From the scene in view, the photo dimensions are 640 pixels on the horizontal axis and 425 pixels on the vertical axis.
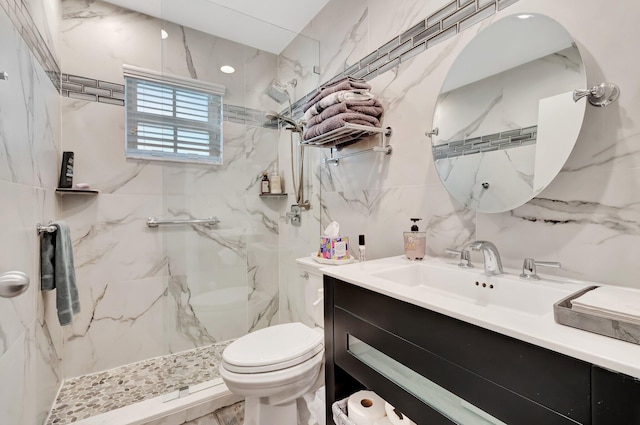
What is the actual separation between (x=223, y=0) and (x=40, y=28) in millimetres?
1042

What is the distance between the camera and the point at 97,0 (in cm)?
195

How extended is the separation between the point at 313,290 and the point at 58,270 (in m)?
1.24

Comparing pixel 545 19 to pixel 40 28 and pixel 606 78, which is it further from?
pixel 40 28

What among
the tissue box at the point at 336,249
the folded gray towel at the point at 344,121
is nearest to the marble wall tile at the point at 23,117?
the folded gray towel at the point at 344,121

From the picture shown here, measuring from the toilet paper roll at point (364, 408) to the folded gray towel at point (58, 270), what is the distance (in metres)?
1.33

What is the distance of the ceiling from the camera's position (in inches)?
72.4

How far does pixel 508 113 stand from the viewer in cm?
98

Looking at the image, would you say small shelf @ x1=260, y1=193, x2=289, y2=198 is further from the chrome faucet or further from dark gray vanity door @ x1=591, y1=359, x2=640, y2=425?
dark gray vanity door @ x1=591, y1=359, x2=640, y2=425

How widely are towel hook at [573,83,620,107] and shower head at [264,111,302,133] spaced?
1562 mm

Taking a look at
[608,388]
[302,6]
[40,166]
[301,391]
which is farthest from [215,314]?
[302,6]

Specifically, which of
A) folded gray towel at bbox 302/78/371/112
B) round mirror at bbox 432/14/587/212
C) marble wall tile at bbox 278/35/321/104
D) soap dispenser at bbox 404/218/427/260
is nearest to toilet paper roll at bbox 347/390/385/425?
soap dispenser at bbox 404/218/427/260

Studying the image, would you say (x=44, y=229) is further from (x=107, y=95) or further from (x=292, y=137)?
(x=292, y=137)

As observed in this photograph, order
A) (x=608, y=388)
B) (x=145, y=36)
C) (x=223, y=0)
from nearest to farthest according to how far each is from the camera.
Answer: (x=608, y=388), (x=223, y=0), (x=145, y=36)

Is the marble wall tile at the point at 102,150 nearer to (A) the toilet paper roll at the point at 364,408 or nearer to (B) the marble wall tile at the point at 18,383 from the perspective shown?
(B) the marble wall tile at the point at 18,383
